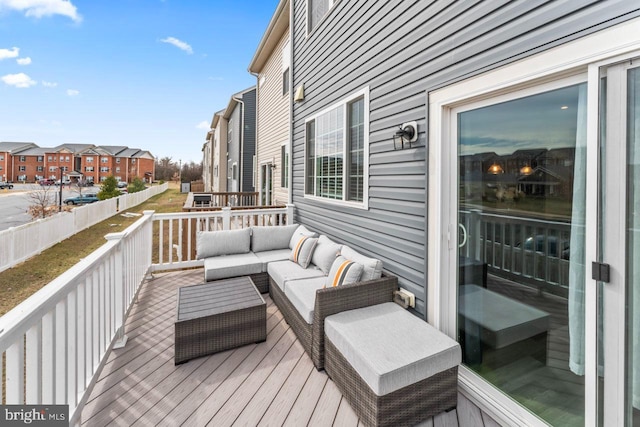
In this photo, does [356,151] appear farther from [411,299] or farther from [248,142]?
[248,142]

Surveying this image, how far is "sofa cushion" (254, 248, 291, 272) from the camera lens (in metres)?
4.24

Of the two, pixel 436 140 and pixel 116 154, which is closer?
pixel 436 140

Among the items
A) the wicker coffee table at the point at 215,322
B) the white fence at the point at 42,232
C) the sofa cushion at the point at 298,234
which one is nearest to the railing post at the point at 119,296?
the wicker coffee table at the point at 215,322

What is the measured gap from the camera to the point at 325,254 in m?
3.73

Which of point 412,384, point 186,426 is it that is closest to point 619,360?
point 412,384

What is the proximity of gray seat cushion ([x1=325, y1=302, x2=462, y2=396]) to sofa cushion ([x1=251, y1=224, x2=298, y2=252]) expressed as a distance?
2.52 metres

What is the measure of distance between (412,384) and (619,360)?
40.9 inches

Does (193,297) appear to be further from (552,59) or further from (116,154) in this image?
(116,154)

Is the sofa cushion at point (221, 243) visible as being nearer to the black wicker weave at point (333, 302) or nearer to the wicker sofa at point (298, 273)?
the wicker sofa at point (298, 273)

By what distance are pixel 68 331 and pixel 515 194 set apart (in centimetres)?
289

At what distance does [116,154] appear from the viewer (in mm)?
53469

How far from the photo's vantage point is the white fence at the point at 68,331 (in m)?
1.23

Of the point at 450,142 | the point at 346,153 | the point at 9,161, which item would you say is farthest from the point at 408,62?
the point at 9,161

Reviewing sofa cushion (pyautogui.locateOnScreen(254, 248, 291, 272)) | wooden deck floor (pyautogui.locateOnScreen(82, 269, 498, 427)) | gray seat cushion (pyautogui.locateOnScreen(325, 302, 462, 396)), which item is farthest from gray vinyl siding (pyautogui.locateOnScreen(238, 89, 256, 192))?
gray seat cushion (pyautogui.locateOnScreen(325, 302, 462, 396))
